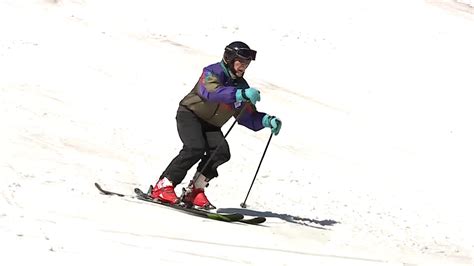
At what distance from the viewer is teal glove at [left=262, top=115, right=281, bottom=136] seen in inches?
341

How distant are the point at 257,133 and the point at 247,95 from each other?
5.60 m

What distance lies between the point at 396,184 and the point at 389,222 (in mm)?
2340

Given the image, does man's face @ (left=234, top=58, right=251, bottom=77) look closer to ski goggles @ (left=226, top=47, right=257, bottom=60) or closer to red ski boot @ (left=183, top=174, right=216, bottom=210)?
ski goggles @ (left=226, top=47, right=257, bottom=60)

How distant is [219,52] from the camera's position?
17.9 meters

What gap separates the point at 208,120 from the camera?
8852 millimetres

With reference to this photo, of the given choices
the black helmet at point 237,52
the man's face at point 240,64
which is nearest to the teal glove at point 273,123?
the man's face at point 240,64

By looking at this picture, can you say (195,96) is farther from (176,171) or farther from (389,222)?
(389,222)

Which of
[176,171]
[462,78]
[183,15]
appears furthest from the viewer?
[183,15]

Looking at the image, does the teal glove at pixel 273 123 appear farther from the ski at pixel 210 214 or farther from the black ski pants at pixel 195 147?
the ski at pixel 210 214

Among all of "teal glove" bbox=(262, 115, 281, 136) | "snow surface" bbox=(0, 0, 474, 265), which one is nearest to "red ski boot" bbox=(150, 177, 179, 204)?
"snow surface" bbox=(0, 0, 474, 265)

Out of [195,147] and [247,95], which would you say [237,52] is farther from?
[195,147]

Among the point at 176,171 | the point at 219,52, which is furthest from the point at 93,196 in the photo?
the point at 219,52

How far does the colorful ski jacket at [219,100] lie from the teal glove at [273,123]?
122mm

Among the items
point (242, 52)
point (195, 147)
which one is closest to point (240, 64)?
point (242, 52)
